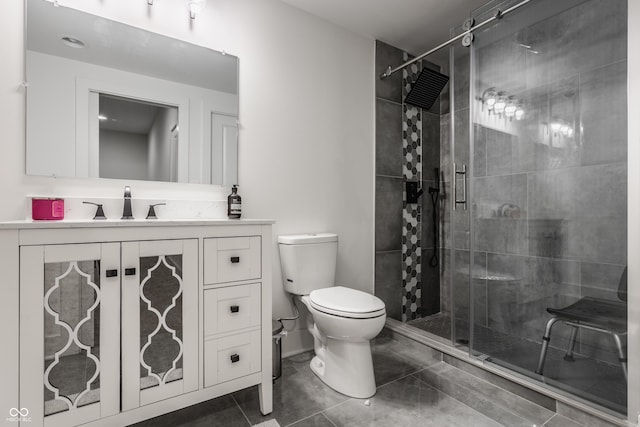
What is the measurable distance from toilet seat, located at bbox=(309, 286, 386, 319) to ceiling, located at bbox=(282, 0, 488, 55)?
6.20 ft

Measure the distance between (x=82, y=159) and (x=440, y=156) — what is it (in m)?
2.73

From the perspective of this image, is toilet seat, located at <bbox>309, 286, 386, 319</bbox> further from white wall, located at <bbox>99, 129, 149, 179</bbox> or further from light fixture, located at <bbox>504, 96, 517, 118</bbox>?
light fixture, located at <bbox>504, 96, 517, 118</bbox>

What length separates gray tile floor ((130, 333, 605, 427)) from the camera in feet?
4.83

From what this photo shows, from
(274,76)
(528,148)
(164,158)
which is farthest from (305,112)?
(528,148)

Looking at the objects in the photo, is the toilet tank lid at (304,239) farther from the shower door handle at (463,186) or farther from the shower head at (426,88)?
the shower head at (426,88)

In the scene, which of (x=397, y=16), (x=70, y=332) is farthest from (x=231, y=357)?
(x=397, y=16)

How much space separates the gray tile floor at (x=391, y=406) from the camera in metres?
1.47

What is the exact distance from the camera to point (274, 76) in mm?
2090

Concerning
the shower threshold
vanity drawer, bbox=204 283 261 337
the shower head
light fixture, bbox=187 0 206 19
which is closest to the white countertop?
vanity drawer, bbox=204 283 261 337

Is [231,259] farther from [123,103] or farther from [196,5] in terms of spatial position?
[196,5]

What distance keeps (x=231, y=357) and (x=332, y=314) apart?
513mm

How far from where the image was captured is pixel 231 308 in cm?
145

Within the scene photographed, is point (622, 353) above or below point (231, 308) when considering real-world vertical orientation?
A: below

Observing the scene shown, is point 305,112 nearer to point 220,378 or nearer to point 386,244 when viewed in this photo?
point 386,244
